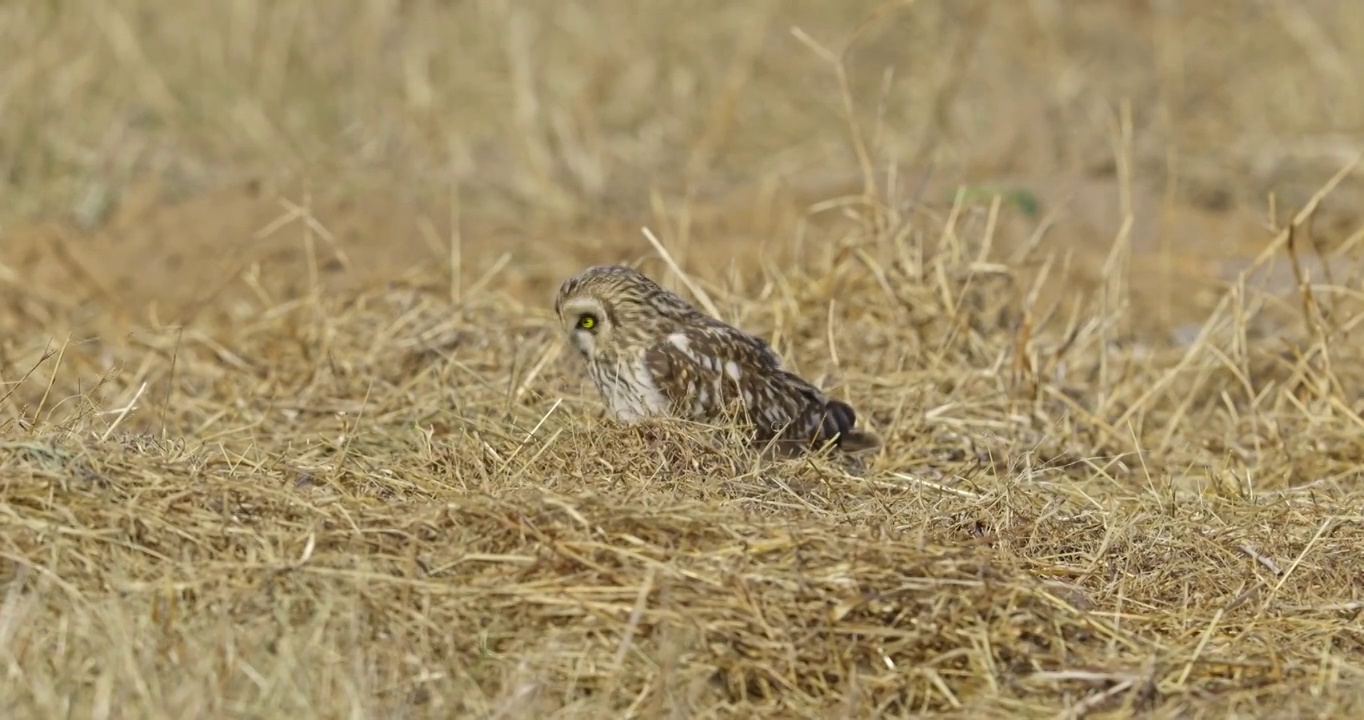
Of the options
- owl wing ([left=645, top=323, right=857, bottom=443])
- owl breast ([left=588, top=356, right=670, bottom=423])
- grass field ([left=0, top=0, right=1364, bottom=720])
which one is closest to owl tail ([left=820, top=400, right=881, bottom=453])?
owl wing ([left=645, top=323, right=857, bottom=443])

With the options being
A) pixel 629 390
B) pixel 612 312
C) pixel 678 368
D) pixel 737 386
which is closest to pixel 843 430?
pixel 737 386

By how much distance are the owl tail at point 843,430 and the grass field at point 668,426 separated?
0.27 metres

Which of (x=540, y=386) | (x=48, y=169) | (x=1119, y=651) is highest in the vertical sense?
(x=1119, y=651)

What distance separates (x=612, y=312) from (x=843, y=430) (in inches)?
29.8

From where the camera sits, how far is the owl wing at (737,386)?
539 cm

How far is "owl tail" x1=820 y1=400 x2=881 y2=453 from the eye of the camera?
554cm

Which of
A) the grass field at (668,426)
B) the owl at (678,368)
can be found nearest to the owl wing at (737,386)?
the owl at (678,368)

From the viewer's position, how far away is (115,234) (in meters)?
9.05

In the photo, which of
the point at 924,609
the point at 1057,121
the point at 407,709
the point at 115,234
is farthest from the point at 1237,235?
the point at 407,709

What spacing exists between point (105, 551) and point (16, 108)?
649 centimetres

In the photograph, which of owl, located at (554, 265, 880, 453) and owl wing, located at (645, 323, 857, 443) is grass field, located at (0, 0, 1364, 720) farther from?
owl wing, located at (645, 323, 857, 443)

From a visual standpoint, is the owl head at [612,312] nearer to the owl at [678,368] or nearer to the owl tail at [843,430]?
the owl at [678,368]

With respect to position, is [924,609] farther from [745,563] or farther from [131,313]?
[131,313]

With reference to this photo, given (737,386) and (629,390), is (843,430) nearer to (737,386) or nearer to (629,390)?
(737,386)
